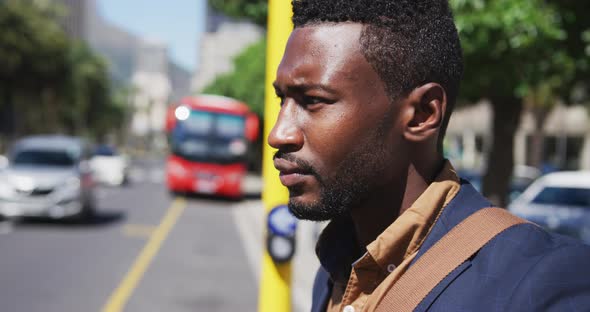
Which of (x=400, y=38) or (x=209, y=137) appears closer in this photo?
(x=400, y=38)

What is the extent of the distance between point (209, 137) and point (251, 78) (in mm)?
25314

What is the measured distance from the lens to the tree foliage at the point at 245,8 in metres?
13.9

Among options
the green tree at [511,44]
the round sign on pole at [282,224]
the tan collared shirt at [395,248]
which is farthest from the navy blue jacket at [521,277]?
the green tree at [511,44]

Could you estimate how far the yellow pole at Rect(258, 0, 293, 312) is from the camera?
3.57 meters

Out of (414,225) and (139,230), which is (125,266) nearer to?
(139,230)

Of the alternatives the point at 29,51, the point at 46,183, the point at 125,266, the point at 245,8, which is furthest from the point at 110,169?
the point at 125,266

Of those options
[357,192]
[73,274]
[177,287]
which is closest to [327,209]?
[357,192]

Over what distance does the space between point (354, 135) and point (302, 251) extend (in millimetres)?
11966

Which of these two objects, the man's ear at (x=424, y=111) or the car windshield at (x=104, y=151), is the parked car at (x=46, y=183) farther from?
the car windshield at (x=104, y=151)

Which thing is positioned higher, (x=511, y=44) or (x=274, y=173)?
(x=511, y=44)

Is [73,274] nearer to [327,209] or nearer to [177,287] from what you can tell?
[177,287]

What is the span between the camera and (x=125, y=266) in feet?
34.7

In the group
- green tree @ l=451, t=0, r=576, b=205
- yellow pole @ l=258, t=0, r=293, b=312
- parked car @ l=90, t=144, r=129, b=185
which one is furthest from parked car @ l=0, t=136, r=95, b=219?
parked car @ l=90, t=144, r=129, b=185

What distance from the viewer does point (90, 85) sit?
69.4 meters
